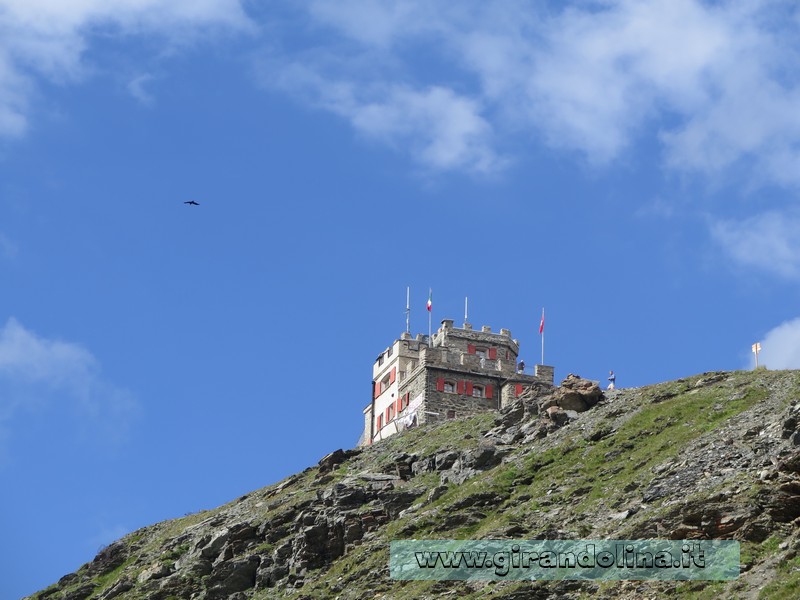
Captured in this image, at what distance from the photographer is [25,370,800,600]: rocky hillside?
70.5 metres

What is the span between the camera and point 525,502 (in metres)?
88.1

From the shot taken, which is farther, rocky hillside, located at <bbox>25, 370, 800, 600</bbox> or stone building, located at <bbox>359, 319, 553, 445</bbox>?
stone building, located at <bbox>359, 319, 553, 445</bbox>

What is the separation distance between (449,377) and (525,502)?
57.4 m

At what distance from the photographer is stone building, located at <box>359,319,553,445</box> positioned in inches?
5684

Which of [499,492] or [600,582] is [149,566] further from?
[600,582]

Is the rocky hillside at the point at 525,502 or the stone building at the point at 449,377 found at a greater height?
the stone building at the point at 449,377

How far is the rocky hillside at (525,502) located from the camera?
70.5 m

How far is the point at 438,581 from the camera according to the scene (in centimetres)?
7988

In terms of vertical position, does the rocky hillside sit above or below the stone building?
below

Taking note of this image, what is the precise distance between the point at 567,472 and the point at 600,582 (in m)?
19.4

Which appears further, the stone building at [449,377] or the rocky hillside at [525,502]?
the stone building at [449,377]

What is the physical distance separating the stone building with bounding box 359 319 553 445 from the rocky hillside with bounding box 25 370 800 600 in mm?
22677

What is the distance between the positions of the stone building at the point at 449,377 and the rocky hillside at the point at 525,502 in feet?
74.4

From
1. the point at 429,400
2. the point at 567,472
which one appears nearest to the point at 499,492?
the point at 567,472
